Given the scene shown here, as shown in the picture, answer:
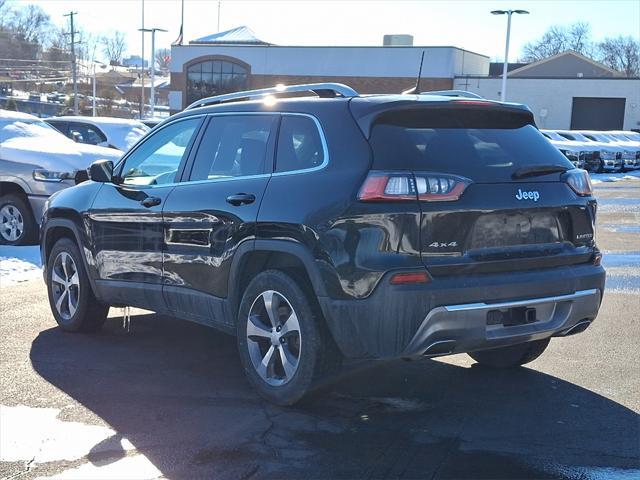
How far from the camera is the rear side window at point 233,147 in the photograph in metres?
5.02

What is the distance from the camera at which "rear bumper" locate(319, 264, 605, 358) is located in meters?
4.06

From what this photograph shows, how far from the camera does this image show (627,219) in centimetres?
1593

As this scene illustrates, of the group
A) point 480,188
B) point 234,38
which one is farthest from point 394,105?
point 234,38

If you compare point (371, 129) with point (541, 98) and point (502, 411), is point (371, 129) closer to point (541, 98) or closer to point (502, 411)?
point (502, 411)

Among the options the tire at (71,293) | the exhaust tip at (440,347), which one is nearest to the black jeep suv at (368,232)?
the exhaust tip at (440,347)

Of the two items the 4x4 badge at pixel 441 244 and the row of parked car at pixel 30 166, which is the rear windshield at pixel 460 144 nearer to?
the 4x4 badge at pixel 441 244

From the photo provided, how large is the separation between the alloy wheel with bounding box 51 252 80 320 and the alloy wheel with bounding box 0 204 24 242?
417cm

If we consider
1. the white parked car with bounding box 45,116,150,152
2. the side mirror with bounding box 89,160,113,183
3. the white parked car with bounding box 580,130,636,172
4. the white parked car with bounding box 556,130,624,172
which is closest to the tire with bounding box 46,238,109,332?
the side mirror with bounding box 89,160,113,183

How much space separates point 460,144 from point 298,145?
99 centimetres

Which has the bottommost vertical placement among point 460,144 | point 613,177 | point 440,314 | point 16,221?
point 613,177

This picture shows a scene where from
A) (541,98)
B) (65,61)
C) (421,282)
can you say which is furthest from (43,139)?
(65,61)

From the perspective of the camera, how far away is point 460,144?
176 inches

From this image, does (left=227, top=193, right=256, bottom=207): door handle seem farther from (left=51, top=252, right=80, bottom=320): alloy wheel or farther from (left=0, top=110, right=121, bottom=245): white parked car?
(left=0, top=110, right=121, bottom=245): white parked car

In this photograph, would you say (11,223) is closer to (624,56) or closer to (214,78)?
(214,78)
